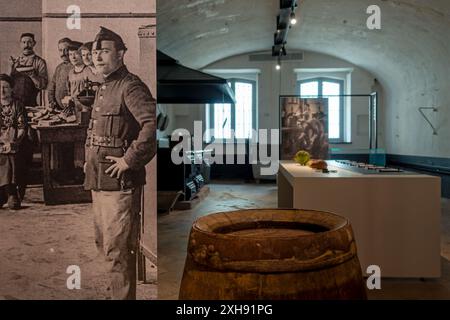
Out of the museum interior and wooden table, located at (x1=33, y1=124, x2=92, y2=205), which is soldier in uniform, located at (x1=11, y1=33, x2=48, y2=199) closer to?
wooden table, located at (x1=33, y1=124, x2=92, y2=205)

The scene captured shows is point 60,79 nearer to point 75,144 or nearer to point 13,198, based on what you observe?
point 75,144

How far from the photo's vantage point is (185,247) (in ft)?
16.3

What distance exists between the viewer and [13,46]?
2.36 metres

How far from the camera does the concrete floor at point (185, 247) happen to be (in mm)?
3434

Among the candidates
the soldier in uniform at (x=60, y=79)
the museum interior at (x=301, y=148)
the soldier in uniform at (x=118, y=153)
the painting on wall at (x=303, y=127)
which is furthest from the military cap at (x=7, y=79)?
the painting on wall at (x=303, y=127)

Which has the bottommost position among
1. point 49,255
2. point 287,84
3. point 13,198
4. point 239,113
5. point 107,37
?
point 49,255

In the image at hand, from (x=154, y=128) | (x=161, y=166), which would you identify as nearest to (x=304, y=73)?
(x=161, y=166)

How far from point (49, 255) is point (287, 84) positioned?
448 inches

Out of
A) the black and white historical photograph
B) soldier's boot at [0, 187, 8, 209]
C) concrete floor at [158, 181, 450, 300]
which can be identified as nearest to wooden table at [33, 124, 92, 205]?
the black and white historical photograph

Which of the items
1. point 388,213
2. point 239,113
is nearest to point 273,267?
point 388,213

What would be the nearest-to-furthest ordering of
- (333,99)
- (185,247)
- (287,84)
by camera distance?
(185,247), (287,84), (333,99)

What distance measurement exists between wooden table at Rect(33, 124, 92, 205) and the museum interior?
957 millimetres
